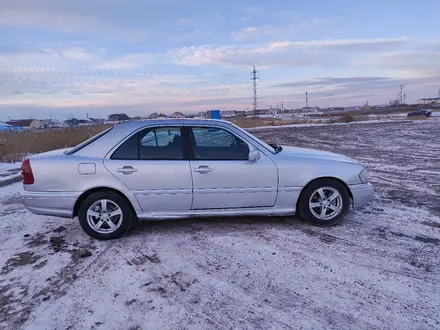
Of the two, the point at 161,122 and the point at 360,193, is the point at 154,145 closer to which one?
the point at 161,122

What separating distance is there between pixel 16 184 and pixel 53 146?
7.21m

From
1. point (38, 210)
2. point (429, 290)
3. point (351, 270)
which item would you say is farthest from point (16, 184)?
point (429, 290)

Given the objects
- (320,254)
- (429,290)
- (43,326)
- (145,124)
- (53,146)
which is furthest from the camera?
(53,146)

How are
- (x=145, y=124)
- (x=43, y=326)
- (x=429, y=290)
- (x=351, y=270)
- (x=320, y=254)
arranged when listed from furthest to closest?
(x=145, y=124) → (x=320, y=254) → (x=351, y=270) → (x=429, y=290) → (x=43, y=326)

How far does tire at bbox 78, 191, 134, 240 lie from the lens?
4.47 meters

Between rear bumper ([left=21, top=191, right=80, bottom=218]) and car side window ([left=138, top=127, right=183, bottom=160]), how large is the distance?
1067mm

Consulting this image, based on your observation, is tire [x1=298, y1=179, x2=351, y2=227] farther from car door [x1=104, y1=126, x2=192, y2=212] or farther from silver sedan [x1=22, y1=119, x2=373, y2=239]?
car door [x1=104, y1=126, x2=192, y2=212]

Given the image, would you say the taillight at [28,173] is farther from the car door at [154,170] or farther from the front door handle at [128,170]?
the front door handle at [128,170]

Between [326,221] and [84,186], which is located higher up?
[84,186]

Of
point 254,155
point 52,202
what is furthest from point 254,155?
point 52,202

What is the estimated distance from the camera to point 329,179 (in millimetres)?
4832

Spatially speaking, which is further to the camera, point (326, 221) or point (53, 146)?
point (53, 146)

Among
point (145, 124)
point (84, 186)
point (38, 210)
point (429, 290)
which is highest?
point (145, 124)

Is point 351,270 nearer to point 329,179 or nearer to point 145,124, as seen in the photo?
point 329,179
